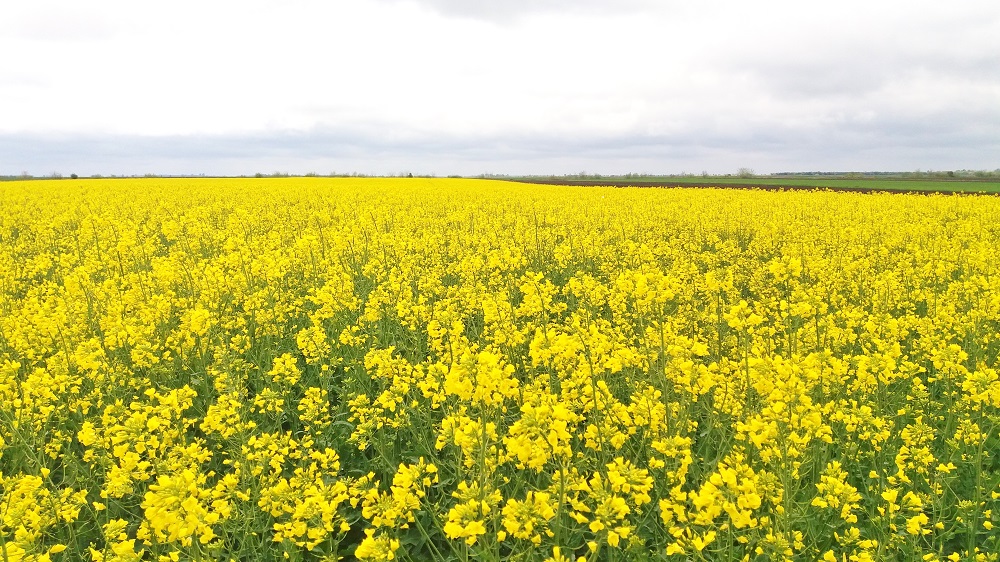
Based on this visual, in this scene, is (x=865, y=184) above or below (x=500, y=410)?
above

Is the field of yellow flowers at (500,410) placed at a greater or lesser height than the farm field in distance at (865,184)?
lesser

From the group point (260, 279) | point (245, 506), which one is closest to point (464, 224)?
point (260, 279)

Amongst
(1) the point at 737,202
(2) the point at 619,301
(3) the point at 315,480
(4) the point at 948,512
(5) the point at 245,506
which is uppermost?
(1) the point at 737,202

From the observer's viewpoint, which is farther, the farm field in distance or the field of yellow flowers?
the farm field in distance

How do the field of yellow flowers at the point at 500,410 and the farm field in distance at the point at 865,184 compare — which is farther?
the farm field in distance at the point at 865,184

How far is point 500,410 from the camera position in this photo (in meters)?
3.04

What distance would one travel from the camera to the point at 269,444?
2971mm

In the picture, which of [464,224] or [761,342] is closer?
[761,342]

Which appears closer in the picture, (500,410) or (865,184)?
(500,410)

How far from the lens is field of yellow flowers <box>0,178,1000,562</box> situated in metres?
2.30

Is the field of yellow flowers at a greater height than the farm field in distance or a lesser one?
lesser

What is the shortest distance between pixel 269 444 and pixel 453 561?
3.90ft

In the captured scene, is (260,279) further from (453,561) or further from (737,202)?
(737,202)

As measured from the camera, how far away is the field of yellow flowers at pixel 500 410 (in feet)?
7.56
